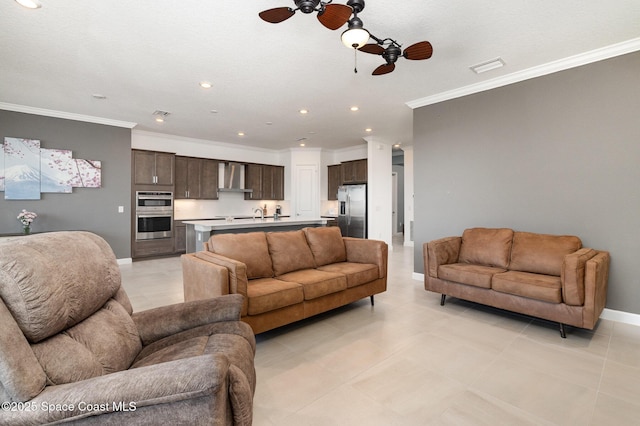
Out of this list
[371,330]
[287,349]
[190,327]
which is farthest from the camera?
[371,330]

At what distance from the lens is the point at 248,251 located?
297 cm

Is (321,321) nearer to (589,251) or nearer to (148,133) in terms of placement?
(589,251)

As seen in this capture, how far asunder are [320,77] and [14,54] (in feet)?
11.0

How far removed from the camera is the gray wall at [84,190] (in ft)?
16.0

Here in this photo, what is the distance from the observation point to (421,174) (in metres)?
4.80

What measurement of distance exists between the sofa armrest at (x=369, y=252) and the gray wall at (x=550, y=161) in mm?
1454

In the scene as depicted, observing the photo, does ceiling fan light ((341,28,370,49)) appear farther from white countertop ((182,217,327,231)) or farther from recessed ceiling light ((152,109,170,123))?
recessed ceiling light ((152,109,170,123))

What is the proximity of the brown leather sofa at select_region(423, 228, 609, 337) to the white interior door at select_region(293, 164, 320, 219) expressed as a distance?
510 centimetres

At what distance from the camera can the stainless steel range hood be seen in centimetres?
780

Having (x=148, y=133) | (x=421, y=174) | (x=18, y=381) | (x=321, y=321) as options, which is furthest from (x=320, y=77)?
(x=148, y=133)

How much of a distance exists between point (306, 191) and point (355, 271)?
5490mm

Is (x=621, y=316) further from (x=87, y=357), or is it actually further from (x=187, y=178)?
(x=187, y=178)

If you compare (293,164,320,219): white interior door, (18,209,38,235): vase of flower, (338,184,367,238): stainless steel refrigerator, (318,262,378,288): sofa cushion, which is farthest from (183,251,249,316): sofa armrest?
(293,164,320,219): white interior door

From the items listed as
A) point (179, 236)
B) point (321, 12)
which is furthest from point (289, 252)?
point (179, 236)
